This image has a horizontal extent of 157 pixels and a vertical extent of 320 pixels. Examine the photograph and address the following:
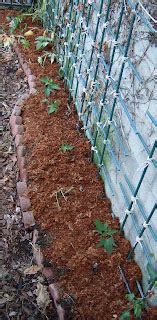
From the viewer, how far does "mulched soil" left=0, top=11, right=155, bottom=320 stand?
86.0 inches

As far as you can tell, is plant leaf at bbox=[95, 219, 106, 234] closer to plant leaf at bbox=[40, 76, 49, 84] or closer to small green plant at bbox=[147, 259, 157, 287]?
small green plant at bbox=[147, 259, 157, 287]

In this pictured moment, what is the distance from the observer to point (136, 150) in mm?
2229

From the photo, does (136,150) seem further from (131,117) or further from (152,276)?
(152,276)

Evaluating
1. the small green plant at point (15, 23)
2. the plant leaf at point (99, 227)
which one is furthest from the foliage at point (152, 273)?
the small green plant at point (15, 23)

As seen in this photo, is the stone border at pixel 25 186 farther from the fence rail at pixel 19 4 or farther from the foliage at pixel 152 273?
the fence rail at pixel 19 4

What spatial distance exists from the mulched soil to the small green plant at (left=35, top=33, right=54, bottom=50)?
0.71 metres

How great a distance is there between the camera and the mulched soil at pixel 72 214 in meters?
2.19

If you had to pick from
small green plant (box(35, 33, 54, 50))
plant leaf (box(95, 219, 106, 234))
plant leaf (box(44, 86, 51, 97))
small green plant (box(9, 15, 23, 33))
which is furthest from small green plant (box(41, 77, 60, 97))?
plant leaf (box(95, 219, 106, 234))

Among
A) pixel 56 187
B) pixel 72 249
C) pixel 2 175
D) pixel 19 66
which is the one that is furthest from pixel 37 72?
pixel 72 249

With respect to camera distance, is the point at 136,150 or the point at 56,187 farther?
the point at 56,187

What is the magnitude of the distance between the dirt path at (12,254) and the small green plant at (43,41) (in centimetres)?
84

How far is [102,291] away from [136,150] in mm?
839

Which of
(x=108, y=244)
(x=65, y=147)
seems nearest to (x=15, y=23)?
(x=65, y=147)

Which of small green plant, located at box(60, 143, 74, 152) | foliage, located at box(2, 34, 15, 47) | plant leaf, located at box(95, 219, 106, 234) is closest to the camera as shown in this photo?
plant leaf, located at box(95, 219, 106, 234)
